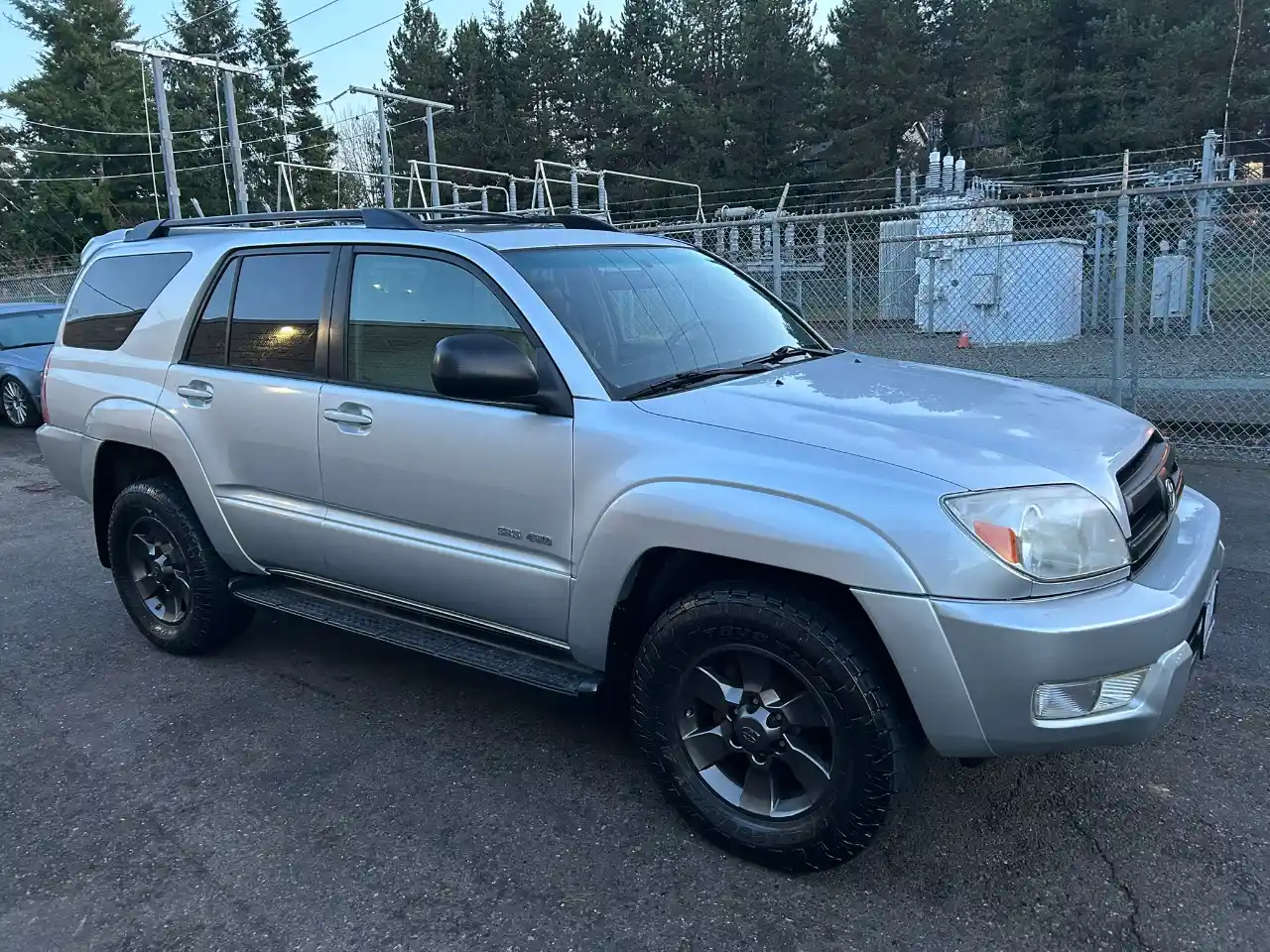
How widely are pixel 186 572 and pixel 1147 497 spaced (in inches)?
150

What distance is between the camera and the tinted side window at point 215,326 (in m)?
4.04

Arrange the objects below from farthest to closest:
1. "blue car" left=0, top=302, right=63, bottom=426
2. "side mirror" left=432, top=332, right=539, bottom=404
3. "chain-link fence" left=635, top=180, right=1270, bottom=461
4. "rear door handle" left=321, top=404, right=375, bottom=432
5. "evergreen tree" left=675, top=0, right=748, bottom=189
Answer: "evergreen tree" left=675, top=0, right=748, bottom=189, "blue car" left=0, top=302, right=63, bottom=426, "chain-link fence" left=635, top=180, right=1270, bottom=461, "rear door handle" left=321, top=404, right=375, bottom=432, "side mirror" left=432, top=332, right=539, bottom=404

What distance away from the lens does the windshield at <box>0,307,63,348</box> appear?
11945mm

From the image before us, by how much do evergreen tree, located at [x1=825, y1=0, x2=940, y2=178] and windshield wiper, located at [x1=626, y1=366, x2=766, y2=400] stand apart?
34.4 m

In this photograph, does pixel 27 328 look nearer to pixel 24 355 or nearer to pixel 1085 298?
pixel 24 355

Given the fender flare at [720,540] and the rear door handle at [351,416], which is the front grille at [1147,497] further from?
the rear door handle at [351,416]

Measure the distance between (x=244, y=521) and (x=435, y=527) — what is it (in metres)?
1.11

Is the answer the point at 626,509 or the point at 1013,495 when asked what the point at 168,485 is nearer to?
the point at 626,509

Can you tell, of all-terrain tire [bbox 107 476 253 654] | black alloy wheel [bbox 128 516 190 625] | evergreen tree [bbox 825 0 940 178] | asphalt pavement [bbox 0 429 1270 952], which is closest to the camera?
asphalt pavement [bbox 0 429 1270 952]

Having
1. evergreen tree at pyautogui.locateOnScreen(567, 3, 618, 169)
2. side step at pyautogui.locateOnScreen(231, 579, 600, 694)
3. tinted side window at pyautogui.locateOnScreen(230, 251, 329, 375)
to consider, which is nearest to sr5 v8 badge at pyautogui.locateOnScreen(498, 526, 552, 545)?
side step at pyautogui.locateOnScreen(231, 579, 600, 694)

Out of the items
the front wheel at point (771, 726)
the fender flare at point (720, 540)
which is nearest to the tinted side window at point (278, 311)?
the fender flare at point (720, 540)

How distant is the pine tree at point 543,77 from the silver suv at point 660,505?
39863 mm

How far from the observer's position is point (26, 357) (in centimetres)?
1140

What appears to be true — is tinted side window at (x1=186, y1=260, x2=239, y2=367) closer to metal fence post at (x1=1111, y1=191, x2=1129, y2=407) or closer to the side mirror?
the side mirror
